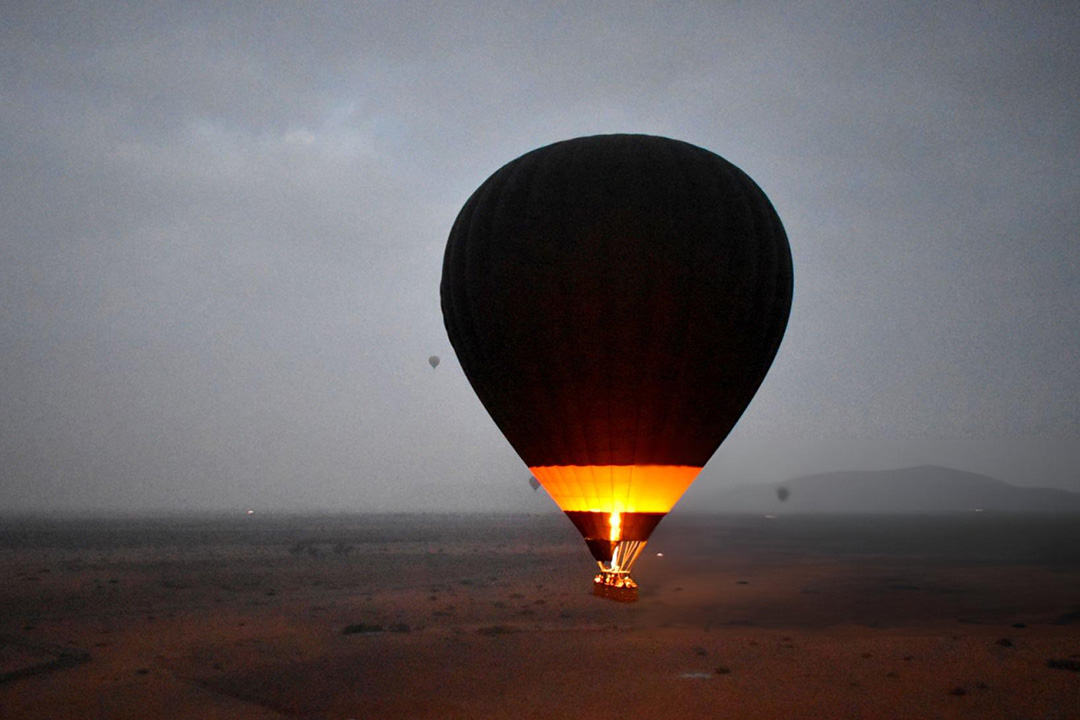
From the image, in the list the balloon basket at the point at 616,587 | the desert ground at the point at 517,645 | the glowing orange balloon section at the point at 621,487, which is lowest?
the desert ground at the point at 517,645

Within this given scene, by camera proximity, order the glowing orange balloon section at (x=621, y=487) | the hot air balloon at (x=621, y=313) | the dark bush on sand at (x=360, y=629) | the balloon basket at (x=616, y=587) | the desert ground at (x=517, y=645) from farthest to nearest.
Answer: the dark bush on sand at (x=360, y=629) < the desert ground at (x=517, y=645) < the glowing orange balloon section at (x=621, y=487) < the hot air balloon at (x=621, y=313) < the balloon basket at (x=616, y=587)

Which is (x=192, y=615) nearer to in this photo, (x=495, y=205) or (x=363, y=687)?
(x=363, y=687)

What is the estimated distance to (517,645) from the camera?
26219 mm

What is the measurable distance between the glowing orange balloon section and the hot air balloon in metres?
0.03

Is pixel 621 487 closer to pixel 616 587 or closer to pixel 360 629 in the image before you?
pixel 616 587

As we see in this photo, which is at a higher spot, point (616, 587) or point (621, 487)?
point (621, 487)

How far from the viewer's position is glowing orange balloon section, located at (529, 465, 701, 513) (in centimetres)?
1469

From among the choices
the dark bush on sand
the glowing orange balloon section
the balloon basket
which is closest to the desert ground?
the dark bush on sand

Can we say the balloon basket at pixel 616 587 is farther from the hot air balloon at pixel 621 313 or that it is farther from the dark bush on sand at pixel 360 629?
the dark bush on sand at pixel 360 629

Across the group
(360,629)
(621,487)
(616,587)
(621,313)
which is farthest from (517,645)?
(621,313)

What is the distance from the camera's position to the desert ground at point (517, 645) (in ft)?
64.7

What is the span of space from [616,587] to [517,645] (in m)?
12.9

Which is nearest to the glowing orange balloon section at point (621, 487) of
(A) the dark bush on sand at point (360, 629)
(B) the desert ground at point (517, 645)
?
(B) the desert ground at point (517, 645)

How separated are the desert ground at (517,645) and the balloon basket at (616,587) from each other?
5.71m
